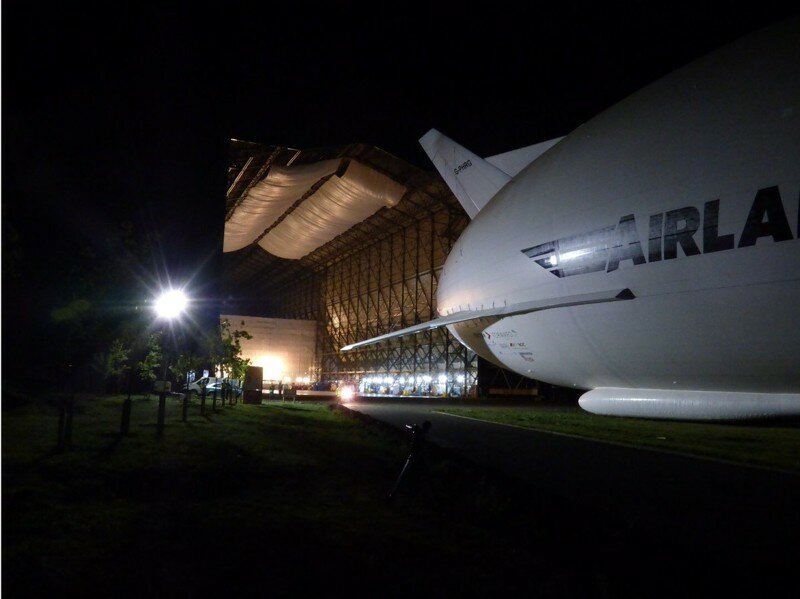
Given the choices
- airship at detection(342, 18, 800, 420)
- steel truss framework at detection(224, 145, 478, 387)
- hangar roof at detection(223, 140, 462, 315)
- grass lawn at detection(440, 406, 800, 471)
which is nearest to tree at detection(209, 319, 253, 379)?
hangar roof at detection(223, 140, 462, 315)

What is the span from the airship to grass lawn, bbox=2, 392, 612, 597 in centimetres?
353

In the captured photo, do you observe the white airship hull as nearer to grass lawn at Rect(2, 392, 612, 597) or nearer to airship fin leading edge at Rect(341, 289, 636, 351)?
airship fin leading edge at Rect(341, 289, 636, 351)

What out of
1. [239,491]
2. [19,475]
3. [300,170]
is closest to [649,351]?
[239,491]

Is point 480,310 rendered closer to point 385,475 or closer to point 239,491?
point 385,475

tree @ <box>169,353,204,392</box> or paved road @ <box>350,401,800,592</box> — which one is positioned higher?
tree @ <box>169,353,204,392</box>

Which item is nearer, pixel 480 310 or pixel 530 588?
pixel 530 588

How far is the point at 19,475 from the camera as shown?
655 cm

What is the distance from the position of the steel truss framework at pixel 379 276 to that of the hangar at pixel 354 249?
122 mm

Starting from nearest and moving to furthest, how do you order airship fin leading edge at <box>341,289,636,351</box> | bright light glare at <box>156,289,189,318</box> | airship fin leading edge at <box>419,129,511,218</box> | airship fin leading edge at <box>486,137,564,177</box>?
1. airship fin leading edge at <box>341,289,636,351</box>
2. airship fin leading edge at <box>486,137,564,177</box>
3. airship fin leading edge at <box>419,129,511,218</box>
4. bright light glare at <box>156,289,189,318</box>

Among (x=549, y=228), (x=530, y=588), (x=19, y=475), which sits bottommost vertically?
(x=530, y=588)

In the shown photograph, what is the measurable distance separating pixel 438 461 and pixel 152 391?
96.5 ft

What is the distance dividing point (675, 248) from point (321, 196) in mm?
36438

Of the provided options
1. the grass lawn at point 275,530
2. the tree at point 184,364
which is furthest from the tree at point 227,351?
the grass lawn at point 275,530

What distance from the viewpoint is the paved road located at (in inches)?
168
